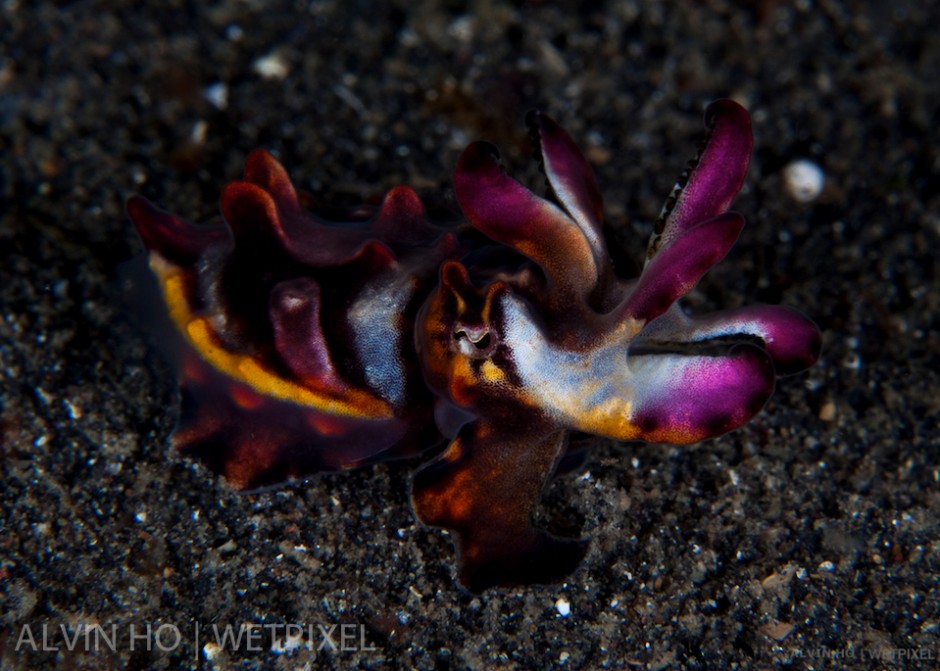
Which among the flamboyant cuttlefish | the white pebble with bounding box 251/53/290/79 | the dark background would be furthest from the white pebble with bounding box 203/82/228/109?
the flamboyant cuttlefish

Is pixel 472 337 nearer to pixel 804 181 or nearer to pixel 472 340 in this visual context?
pixel 472 340

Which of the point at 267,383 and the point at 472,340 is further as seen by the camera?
the point at 267,383

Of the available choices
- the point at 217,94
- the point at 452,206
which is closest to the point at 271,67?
the point at 217,94

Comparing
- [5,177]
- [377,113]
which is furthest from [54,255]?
[377,113]

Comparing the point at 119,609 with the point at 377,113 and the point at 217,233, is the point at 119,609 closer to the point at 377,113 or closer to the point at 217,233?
the point at 217,233

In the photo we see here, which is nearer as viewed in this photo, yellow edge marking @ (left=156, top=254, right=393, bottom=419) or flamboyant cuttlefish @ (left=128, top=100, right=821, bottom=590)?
flamboyant cuttlefish @ (left=128, top=100, right=821, bottom=590)

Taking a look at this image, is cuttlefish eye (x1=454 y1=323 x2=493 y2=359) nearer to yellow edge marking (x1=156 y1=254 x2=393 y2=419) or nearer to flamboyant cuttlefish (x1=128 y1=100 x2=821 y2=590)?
flamboyant cuttlefish (x1=128 y1=100 x2=821 y2=590)
